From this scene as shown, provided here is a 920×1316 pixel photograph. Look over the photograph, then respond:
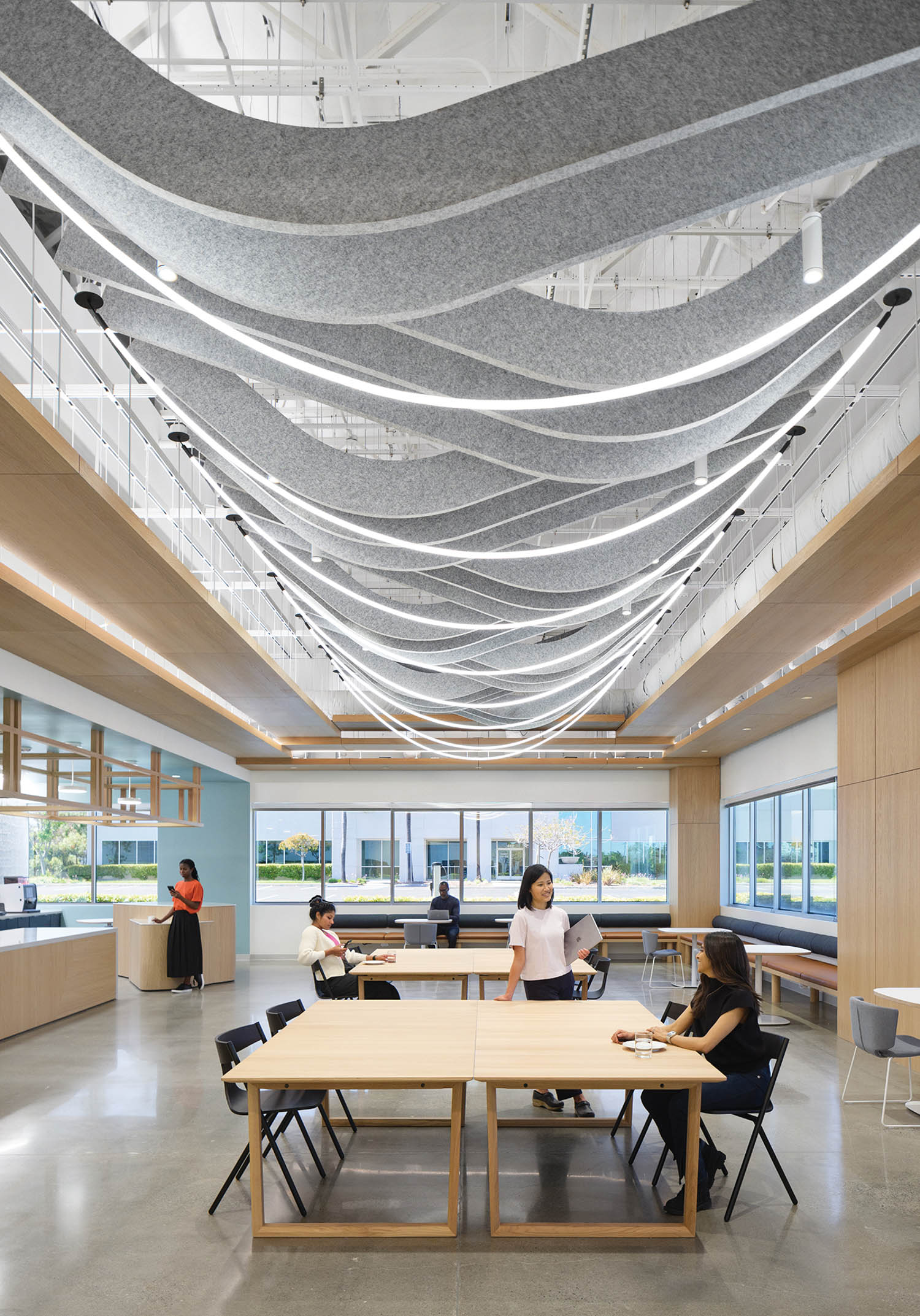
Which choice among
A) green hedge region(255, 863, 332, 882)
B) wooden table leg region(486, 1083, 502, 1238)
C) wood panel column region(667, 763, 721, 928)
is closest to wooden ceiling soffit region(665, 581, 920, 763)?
wood panel column region(667, 763, 721, 928)

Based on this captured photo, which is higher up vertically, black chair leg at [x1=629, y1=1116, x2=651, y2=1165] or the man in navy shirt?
black chair leg at [x1=629, y1=1116, x2=651, y2=1165]

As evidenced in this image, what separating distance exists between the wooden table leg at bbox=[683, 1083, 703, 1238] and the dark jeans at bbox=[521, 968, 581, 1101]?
2181mm

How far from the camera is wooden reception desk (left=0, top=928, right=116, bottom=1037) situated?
403 inches

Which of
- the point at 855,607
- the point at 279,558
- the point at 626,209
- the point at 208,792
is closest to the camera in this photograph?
the point at 626,209

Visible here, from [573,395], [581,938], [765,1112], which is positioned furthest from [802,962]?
[573,395]

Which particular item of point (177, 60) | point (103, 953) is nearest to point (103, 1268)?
point (177, 60)

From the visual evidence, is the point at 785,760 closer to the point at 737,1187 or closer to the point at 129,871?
the point at 737,1187

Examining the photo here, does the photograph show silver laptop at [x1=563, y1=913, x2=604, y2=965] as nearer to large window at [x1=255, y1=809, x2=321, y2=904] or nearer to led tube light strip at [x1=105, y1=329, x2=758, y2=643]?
led tube light strip at [x1=105, y1=329, x2=758, y2=643]

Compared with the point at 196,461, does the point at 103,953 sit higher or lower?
lower

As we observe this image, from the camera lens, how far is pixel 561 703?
10.0 m

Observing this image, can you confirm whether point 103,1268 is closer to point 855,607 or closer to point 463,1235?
point 463,1235

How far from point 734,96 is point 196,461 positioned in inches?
143

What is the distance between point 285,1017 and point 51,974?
5.88 m

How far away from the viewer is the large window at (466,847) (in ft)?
64.3
